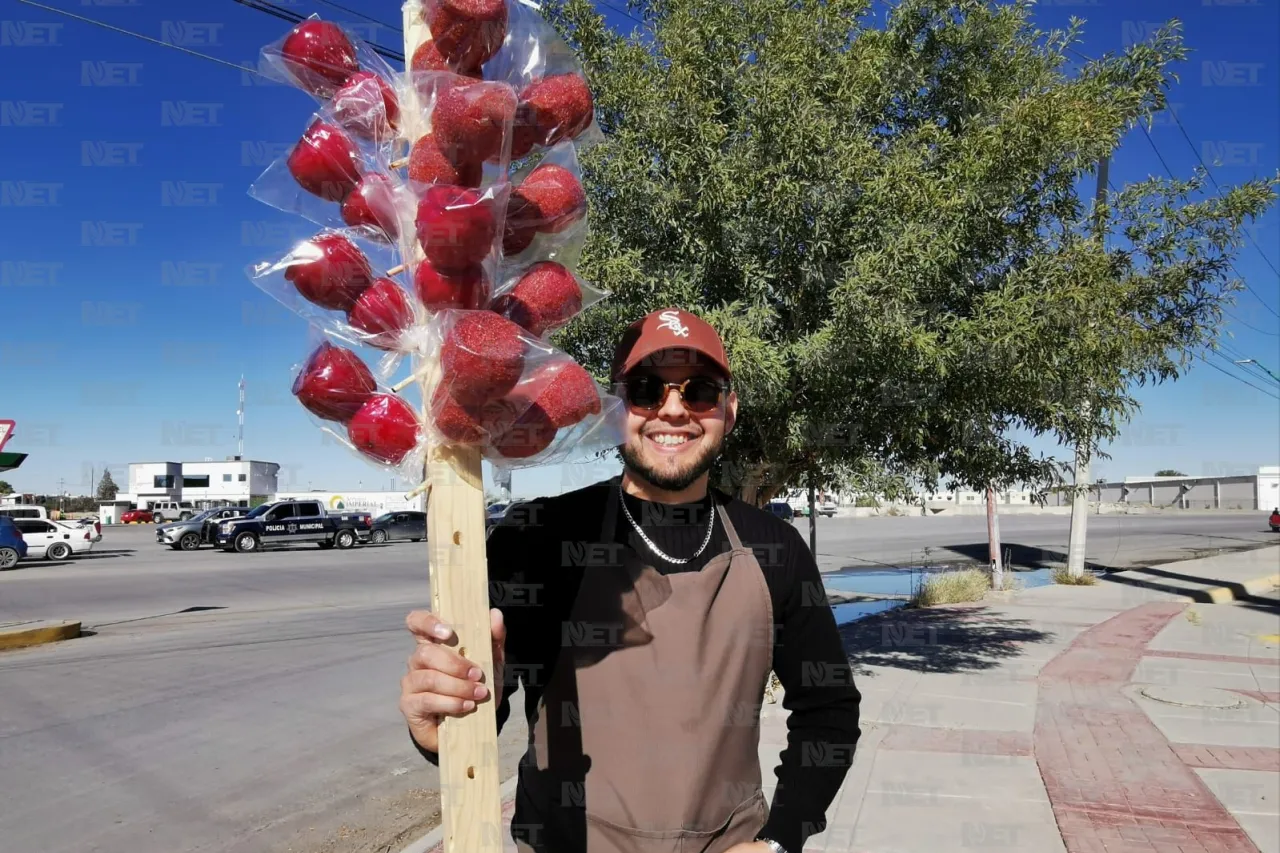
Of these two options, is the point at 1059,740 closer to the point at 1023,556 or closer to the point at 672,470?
the point at 672,470

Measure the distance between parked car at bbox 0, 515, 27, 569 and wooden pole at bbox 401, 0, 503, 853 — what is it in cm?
2593

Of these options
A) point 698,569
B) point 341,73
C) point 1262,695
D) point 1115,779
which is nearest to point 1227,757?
point 1115,779

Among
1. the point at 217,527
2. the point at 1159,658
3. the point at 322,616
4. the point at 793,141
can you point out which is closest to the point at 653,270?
the point at 793,141

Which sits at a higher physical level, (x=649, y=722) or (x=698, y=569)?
(x=698, y=569)

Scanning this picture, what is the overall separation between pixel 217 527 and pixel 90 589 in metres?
12.7

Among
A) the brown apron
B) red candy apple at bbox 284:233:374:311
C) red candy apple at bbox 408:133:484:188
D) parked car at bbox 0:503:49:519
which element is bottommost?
parked car at bbox 0:503:49:519

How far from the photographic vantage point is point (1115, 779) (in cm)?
567

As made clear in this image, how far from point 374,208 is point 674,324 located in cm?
82

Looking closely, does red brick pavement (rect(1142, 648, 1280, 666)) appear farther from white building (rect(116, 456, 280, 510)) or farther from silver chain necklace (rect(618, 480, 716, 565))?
white building (rect(116, 456, 280, 510))

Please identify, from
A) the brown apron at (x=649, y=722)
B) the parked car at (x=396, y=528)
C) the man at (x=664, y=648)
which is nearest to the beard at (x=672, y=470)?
the man at (x=664, y=648)

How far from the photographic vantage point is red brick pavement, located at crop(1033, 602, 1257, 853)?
471cm

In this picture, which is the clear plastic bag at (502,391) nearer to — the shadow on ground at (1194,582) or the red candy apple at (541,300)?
the red candy apple at (541,300)

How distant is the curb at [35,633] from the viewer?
1058 cm

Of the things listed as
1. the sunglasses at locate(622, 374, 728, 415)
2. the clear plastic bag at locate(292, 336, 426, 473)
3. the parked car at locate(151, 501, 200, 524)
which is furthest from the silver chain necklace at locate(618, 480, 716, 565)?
the parked car at locate(151, 501, 200, 524)
